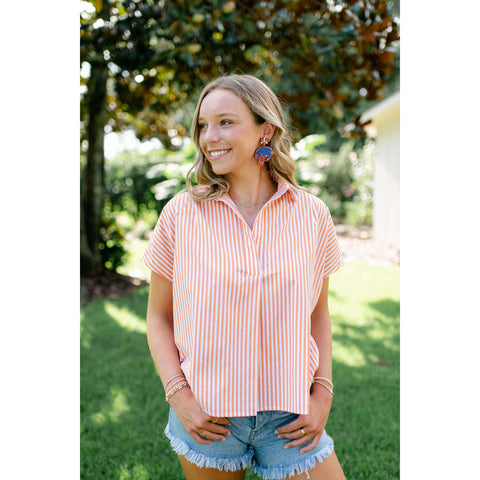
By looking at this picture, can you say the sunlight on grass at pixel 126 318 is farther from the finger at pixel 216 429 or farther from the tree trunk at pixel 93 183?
the finger at pixel 216 429

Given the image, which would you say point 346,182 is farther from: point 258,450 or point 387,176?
point 258,450

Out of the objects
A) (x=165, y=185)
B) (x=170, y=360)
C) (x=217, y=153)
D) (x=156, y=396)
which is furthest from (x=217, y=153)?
(x=165, y=185)

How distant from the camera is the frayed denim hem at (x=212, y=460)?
5.42 ft

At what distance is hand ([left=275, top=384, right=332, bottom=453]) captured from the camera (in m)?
1.64

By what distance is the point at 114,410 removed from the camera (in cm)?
394

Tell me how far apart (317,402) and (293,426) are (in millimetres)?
141

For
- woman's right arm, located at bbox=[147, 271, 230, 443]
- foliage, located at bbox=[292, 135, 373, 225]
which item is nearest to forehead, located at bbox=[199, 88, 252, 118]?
woman's right arm, located at bbox=[147, 271, 230, 443]

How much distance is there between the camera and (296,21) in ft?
15.5

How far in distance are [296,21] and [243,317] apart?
157 inches

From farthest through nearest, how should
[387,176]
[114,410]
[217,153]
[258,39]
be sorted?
1. [387,176]
2. [258,39]
3. [114,410]
4. [217,153]

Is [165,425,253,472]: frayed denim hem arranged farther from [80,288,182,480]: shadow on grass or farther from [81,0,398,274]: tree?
[81,0,398,274]: tree

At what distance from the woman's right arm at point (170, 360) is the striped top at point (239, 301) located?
41 mm

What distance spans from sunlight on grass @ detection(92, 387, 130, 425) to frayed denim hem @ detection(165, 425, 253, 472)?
2.32 m
